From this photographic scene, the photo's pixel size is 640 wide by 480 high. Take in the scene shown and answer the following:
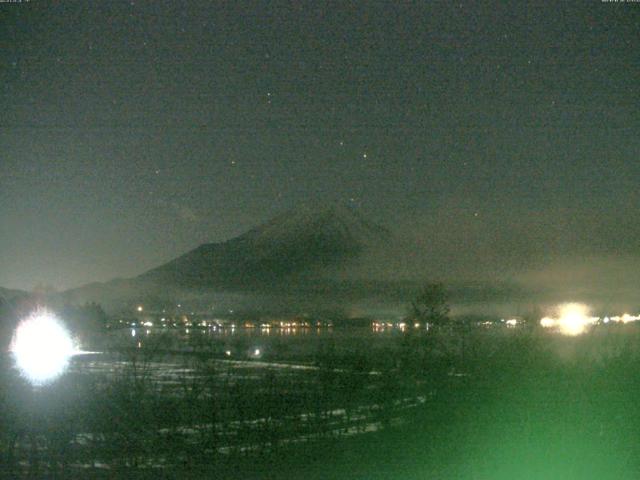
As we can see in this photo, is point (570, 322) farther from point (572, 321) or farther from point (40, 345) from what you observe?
point (40, 345)

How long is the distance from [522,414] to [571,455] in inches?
101

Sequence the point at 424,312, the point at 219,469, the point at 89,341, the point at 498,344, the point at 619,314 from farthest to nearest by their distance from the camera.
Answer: the point at 89,341
the point at 424,312
the point at 619,314
the point at 498,344
the point at 219,469

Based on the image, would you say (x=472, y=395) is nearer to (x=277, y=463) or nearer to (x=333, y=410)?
(x=333, y=410)

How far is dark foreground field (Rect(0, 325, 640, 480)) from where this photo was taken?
13.9m

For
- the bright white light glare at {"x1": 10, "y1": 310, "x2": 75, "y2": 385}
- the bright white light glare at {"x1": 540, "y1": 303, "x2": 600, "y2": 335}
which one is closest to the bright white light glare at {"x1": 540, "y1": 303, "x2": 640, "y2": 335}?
the bright white light glare at {"x1": 540, "y1": 303, "x2": 600, "y2": 335}

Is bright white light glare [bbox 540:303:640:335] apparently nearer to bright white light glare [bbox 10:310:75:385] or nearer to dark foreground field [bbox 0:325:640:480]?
dark foreground field [bbox 0:325:640:480]

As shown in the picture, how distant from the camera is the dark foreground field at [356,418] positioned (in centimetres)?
1389

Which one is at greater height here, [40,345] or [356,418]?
[40,345]

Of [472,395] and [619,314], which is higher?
[619,314]

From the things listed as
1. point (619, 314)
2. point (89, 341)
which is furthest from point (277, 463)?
point (89, 341)

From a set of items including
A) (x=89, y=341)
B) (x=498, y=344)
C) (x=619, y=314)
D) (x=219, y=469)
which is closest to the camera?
(x=219, y=469)

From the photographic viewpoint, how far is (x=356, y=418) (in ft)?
63.2

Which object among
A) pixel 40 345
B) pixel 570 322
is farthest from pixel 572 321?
pixel 40 345

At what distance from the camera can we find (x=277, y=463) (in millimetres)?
14344
